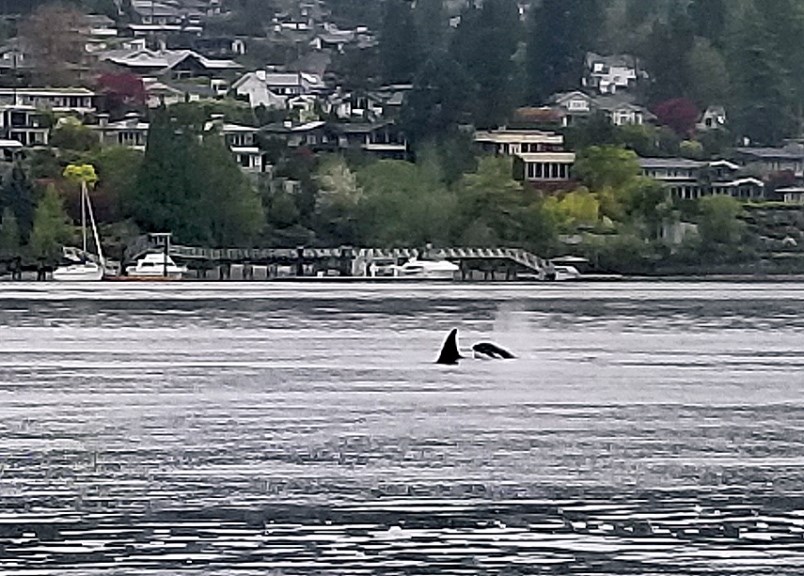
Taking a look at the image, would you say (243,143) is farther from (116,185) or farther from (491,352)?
(491,352)

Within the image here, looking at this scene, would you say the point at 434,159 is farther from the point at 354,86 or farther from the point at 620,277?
the point at 354,86

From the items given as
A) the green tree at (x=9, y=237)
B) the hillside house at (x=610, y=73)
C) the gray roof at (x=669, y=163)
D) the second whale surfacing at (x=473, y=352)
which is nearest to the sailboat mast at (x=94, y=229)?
the green tree at (x=9, y=237)

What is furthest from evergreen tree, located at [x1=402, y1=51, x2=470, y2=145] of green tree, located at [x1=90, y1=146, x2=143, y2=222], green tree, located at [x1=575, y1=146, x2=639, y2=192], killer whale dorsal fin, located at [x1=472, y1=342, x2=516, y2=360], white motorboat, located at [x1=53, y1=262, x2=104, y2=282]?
killer whale dorsal fin, located at [x1=472, y1=342, x2=516, y2=360]

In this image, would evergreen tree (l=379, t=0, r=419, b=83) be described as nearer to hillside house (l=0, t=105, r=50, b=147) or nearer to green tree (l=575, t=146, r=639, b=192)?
green tree (l=575, t=146, r=639, b=192)

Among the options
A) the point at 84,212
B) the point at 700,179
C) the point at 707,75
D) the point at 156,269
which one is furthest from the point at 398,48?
the point at 156,269

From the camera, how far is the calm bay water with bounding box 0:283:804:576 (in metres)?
22.0

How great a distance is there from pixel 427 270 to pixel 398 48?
1080 inches

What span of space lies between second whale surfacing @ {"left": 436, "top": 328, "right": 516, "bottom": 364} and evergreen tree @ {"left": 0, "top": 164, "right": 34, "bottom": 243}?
40091 millimetres

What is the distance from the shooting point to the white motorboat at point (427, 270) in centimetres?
8675

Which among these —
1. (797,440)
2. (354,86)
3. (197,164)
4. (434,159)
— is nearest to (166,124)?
(197,164)

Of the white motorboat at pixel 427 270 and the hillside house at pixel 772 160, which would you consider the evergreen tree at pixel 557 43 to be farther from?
the white motorboat at pixel 427 270

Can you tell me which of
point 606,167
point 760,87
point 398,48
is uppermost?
point 398,48

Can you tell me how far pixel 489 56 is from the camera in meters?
106

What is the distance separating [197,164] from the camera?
280 feet
